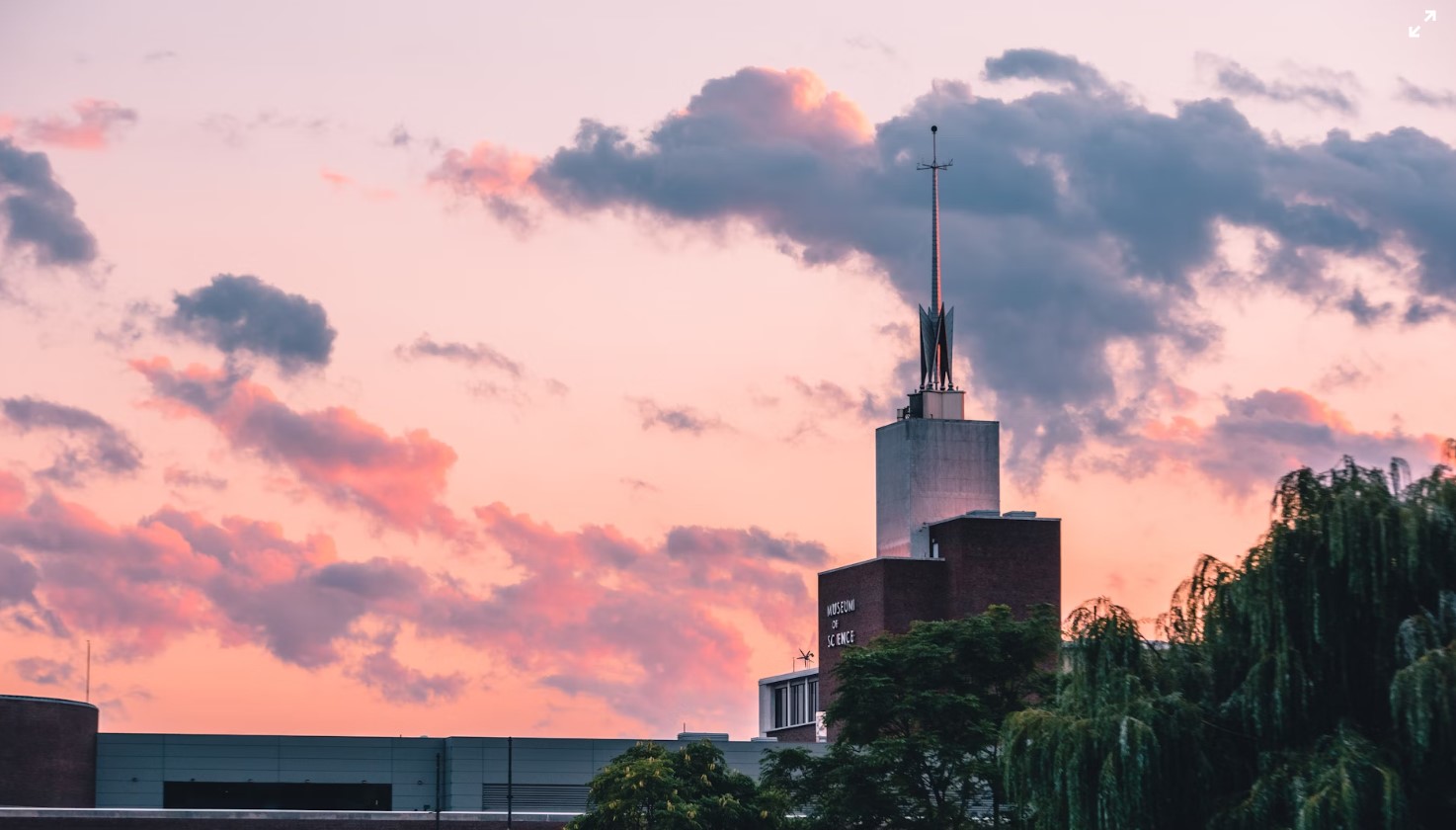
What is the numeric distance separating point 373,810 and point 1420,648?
208 feet

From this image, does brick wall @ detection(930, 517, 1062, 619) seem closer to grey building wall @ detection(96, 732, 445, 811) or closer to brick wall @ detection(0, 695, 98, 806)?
grey building wall @ detection(96, 732, 445, 811)

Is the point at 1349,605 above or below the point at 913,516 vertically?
below

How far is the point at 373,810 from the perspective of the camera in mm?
98562

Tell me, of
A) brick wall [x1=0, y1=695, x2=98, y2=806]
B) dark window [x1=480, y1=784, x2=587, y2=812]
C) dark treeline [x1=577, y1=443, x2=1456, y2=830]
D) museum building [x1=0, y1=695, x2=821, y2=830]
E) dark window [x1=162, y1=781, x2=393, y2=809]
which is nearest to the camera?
dark treeline [x1=577, y1=443, x2=1456, y2=830]

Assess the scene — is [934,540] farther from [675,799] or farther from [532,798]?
[675,799]

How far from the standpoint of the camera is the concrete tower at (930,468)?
117 meters

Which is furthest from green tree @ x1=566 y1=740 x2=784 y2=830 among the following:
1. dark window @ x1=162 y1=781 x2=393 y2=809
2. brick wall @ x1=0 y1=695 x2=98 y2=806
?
dark window @ x1=162 y1=781 x2=393 y2=809

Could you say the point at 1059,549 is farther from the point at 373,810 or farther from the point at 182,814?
the point at 182,814

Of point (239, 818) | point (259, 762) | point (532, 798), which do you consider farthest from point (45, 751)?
point (532, 798)

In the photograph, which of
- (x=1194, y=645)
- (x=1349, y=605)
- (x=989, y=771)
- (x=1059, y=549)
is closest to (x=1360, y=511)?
(x=1349, y=605)

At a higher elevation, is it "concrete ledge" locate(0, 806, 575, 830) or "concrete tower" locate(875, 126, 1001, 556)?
"concrete tower" locate(875, 126, 1001, 556)

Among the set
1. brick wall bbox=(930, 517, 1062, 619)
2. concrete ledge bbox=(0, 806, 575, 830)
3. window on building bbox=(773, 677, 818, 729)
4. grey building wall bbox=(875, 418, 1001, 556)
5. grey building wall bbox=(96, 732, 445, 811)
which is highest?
grey building wall bbox=(875, 418, 1001, 556)

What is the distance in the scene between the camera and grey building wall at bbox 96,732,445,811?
314ft

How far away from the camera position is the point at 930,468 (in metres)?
118
